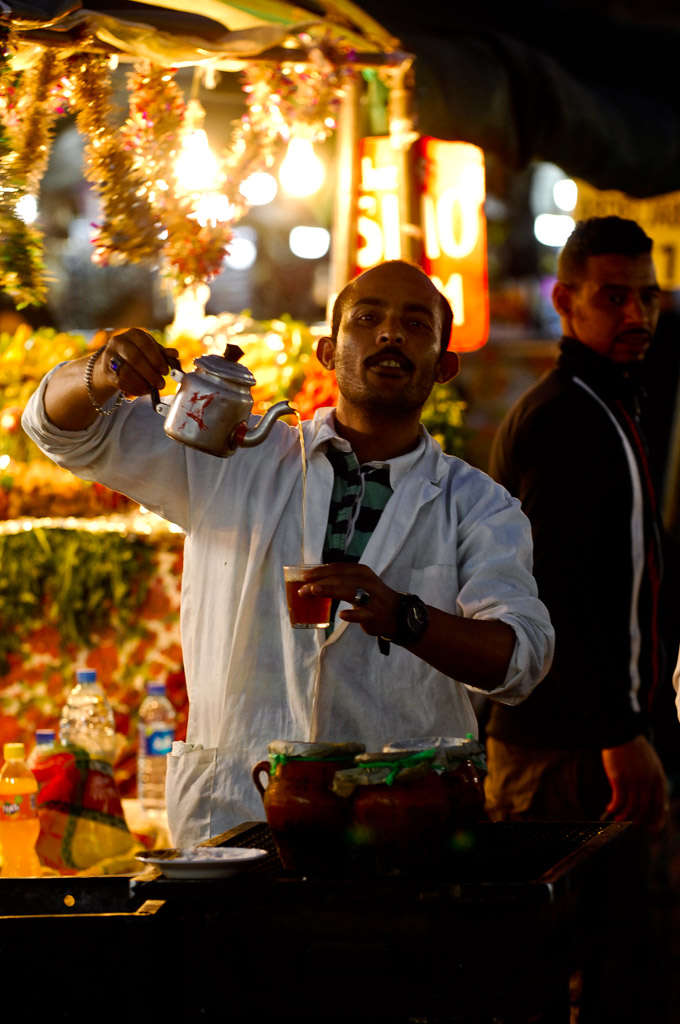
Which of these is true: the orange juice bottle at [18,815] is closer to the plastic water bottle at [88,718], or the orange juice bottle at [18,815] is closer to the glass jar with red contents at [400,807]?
the plastic water bottle at [88,718]

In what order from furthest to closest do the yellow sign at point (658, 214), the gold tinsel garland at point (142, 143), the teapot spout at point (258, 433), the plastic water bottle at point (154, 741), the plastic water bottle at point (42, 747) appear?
the yellow sign at point (658, 214) → the plastic water bottle at point (154, 741) → the plastic water bottle at point (42, 747) → the gold tinsel garland at point (142, 143) → the teapot spout at point (258, 433)

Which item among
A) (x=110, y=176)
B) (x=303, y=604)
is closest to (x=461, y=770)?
(x=303, y=604)

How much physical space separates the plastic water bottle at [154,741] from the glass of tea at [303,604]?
2.02m

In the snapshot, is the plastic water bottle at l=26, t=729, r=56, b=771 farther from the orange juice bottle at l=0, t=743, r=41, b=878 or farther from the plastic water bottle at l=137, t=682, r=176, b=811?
the plastic water bottle at l=137, t=682, r=176, b=811

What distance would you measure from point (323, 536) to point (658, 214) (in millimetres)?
4568

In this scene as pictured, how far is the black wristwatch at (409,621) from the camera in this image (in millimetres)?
2227

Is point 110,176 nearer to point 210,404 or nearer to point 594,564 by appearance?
point 210,404

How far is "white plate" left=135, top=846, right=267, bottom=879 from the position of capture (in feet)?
5.86

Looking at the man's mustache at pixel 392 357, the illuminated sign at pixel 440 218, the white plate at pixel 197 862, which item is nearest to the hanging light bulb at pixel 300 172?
the illuminated sign at pixel 440 218

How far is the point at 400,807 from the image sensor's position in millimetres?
1811

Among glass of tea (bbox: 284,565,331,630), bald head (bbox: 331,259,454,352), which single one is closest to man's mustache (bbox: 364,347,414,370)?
bald head (bbox: 331,259,454,352)

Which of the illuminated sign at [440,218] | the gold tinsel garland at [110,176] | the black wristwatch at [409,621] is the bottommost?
the black wristwatch at [409,621]

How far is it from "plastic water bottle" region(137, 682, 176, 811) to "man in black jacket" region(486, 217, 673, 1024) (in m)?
1.15

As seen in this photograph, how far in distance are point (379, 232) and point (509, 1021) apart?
3.74 m
